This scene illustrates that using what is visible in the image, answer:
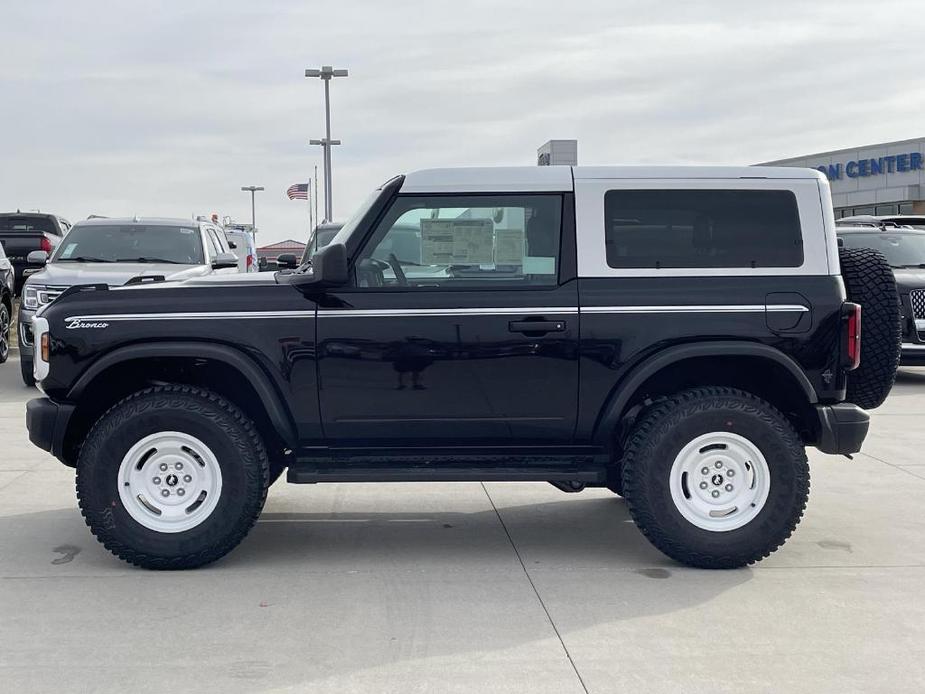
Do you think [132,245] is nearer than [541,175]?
No

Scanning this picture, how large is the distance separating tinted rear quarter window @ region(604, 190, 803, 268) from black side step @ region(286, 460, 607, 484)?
1038 millimetres

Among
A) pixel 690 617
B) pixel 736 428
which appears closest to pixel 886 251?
pixel 736 428

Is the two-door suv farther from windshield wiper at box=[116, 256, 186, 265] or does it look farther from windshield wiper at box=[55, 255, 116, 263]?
windshield wiper at box=[55, 255, 116, 263]

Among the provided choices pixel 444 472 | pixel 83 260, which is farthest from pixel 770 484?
pixel 83 260

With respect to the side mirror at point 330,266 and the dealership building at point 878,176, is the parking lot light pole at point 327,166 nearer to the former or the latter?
the dealership building at point 878,176

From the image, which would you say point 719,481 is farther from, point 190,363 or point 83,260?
point 83,260

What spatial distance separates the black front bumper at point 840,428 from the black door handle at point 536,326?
1.32 metres

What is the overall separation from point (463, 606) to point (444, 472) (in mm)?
806

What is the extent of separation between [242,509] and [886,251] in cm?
1061

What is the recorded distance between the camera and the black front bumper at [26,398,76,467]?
5738 mm

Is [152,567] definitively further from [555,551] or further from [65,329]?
[555,551]

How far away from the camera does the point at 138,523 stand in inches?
224

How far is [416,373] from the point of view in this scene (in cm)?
569

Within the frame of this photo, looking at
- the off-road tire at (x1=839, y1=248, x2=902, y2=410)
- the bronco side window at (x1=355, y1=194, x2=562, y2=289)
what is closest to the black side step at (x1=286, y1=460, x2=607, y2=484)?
the bronco side window at (x1=355, y1=194, x2=562, y2=289)
